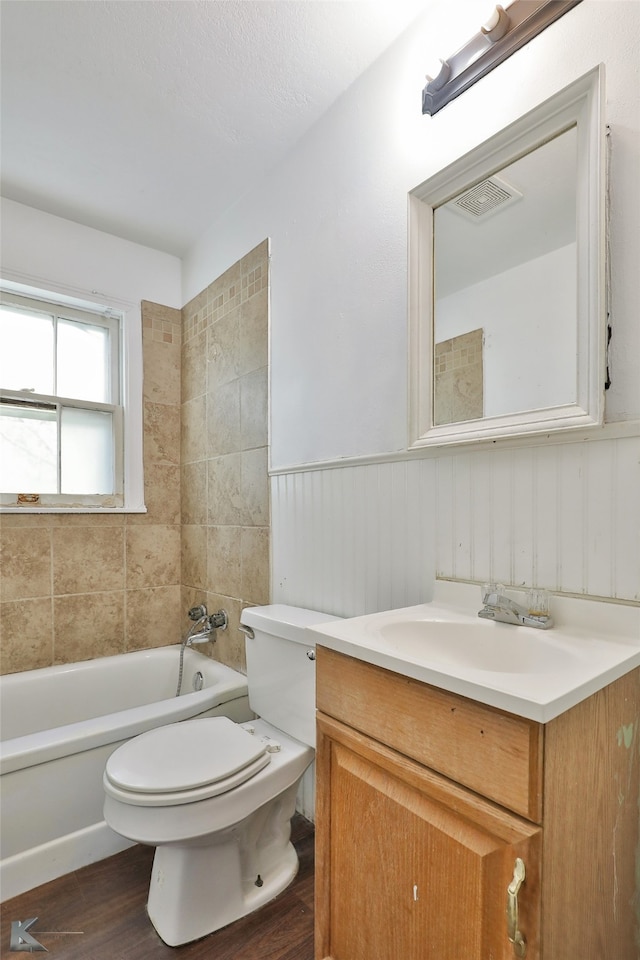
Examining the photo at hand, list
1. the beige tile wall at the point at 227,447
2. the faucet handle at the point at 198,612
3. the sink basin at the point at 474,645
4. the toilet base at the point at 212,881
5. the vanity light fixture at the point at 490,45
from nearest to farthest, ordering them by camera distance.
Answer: the sink basin at the point at 474,645
the vanity light fixture at the point at 490,45
the toilet base at the point at 212,881
the beige tile wall at the point at 227,447
the faucet handle at the point at 198,612

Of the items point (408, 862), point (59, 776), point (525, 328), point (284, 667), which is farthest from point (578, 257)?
point (59, 776)

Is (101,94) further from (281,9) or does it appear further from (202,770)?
(202,770)

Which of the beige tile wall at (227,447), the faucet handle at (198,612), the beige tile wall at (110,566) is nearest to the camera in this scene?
the beige tile wall at (227,447)

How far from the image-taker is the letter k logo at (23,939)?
1.29 m

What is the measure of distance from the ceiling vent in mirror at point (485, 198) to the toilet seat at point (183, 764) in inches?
60.7

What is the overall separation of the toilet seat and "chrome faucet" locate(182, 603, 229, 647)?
0.69 m

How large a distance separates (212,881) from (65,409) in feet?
6.50

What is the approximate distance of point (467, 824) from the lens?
2.58ft

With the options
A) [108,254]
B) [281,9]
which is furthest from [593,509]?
[108,254]

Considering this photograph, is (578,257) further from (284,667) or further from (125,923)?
(125,923)

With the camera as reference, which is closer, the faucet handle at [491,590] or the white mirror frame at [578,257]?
the white mirror frame at [578,257]

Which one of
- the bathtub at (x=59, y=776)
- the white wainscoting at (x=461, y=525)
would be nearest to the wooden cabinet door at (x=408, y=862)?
the white wainscoting at (x=461, y=525)

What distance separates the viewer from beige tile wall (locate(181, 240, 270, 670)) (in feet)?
6.77

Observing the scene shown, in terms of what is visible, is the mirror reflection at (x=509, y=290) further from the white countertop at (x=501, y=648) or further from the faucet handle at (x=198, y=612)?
the faucet handle at (x=198, y=612)
